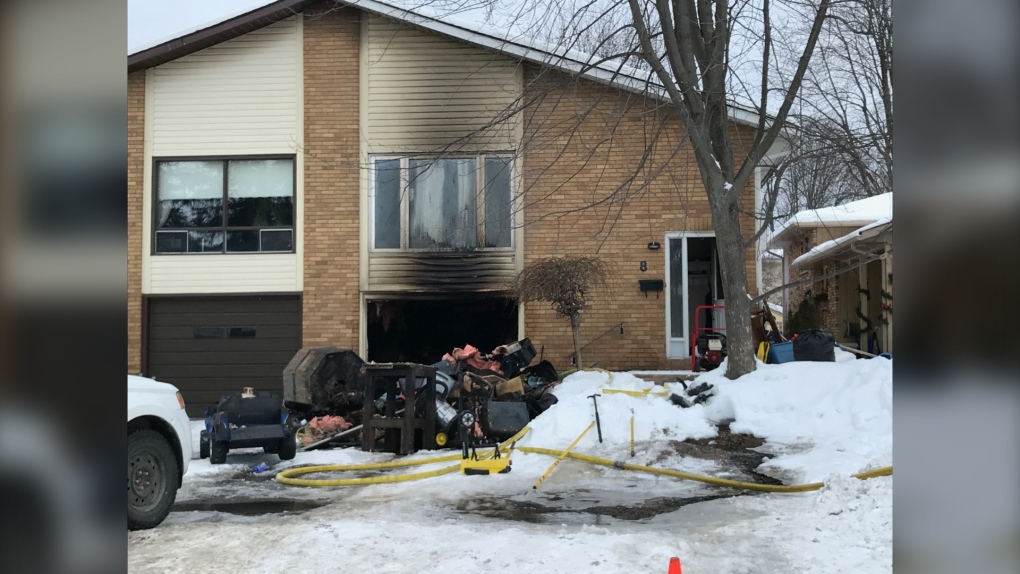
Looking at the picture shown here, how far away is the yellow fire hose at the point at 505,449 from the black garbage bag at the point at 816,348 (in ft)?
15.2

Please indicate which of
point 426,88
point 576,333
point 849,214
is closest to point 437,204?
point 426,88

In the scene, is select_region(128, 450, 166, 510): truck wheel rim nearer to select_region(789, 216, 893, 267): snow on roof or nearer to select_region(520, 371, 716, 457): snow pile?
select_region(520, 371, 716, 457): snow pile

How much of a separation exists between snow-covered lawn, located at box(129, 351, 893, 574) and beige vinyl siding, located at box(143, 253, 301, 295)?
5.78 meters

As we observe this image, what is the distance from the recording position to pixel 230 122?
55.7ft

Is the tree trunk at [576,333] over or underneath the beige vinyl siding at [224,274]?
underneath

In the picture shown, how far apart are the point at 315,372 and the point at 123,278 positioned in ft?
41.0

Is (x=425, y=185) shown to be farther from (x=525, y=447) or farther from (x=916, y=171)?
(x=916, y=171)

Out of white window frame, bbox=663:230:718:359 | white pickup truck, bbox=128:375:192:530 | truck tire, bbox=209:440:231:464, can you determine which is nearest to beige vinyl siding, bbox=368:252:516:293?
white window frame, bbox=663:230:718:359

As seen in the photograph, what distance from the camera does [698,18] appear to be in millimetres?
12461

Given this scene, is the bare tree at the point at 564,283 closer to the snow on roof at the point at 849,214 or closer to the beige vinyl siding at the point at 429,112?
the beige vinyl siding at the point at 429,112

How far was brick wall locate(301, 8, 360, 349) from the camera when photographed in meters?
16.5

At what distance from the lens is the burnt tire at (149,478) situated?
22.7 ft

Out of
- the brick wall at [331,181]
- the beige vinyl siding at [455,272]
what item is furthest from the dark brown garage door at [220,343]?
the beige vinyl siding at [455,272]

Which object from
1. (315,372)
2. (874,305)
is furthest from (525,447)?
(874,305)
